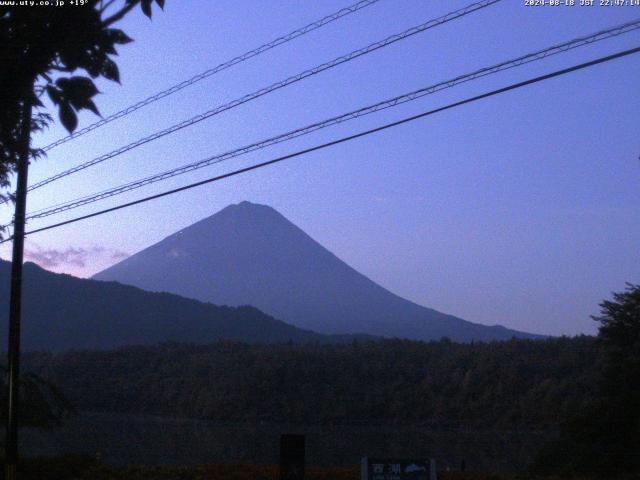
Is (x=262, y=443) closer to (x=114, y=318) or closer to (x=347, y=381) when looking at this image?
(x=347, y=381)

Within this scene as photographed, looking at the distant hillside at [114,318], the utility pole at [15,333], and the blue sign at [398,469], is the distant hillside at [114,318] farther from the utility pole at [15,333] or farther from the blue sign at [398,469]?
the blue sign at [398,469]

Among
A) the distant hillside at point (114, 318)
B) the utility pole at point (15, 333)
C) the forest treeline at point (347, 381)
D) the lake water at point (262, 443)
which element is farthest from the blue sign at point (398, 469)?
the distant hillside at point (114, 318)

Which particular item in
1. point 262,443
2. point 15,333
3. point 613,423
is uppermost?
point 15,333

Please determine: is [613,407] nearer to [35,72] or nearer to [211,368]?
[35,72]

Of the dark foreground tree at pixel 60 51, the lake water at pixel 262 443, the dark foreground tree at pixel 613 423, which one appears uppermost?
the dark foreground tree at pixel 60 51

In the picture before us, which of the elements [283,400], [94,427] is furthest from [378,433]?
[94,427]

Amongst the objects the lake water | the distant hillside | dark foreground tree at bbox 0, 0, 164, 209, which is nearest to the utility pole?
the lake water

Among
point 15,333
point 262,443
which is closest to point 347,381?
point 262,443
